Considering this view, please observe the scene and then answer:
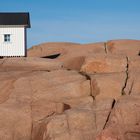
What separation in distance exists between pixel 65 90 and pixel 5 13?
90.8 feet

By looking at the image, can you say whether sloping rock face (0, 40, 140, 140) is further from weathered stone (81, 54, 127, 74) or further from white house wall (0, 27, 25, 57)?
white house wall (0, 27, 25, 57)

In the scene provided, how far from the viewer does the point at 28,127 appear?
24.1 m

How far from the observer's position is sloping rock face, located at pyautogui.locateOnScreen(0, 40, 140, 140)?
20625 millimetres

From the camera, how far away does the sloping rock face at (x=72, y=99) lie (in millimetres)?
20625

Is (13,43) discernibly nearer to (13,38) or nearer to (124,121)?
(13,38)

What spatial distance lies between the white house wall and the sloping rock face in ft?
47.3

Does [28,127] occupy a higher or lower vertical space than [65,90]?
lower

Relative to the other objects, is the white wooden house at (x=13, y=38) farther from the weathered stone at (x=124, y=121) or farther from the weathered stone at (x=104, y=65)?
the weathered stone at (x=124, y=121)

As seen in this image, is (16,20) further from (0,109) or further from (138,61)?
(0,109)

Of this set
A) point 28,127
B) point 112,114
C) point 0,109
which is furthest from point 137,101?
point 0,109

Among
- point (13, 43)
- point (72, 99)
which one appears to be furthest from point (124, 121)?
point (13, 43)

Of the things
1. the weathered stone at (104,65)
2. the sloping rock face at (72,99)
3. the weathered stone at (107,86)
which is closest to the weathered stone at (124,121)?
the sloping rock face at (72,99)

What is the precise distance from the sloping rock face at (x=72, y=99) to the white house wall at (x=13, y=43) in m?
14.4

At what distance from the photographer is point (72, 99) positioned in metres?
26.4
